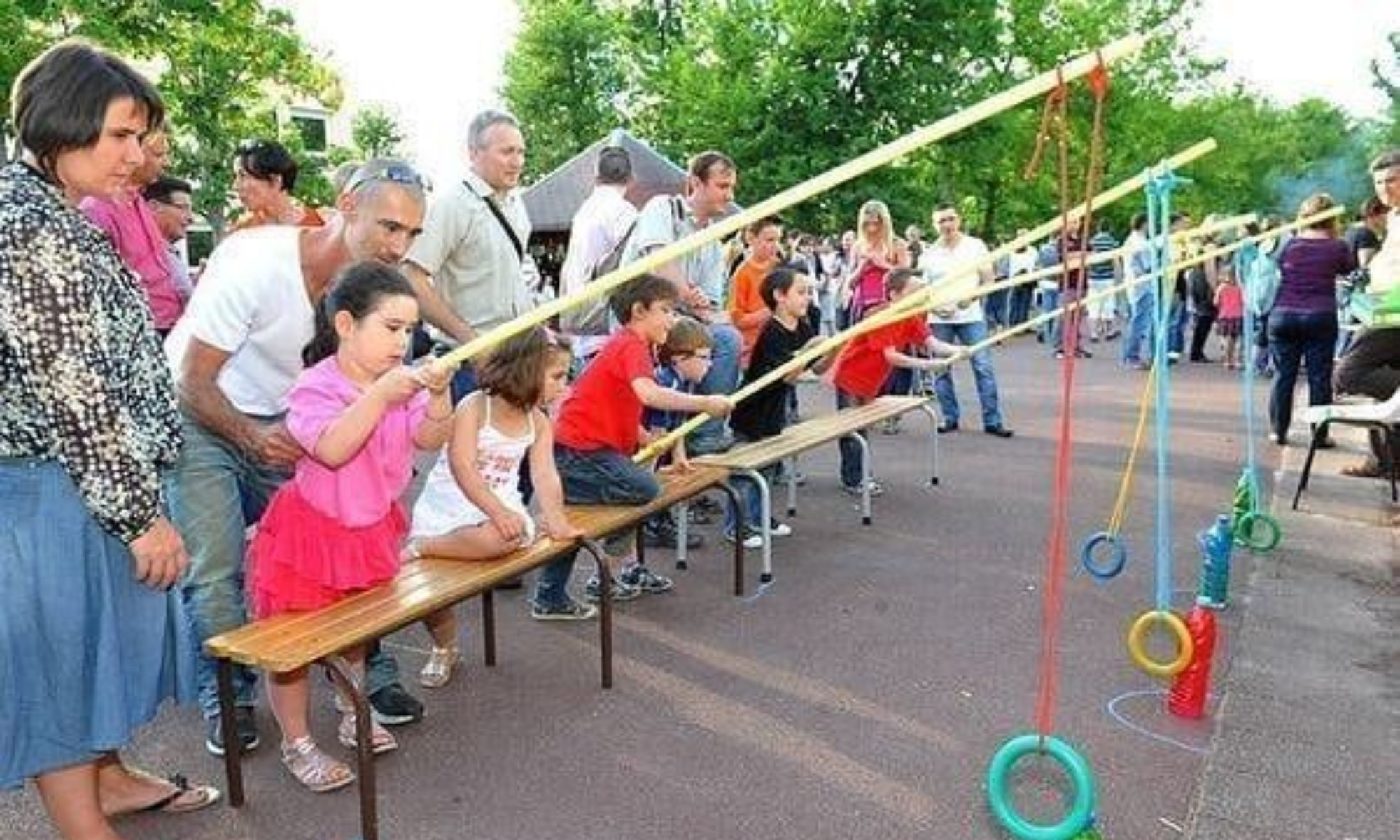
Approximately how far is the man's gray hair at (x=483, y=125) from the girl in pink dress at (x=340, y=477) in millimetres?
1712

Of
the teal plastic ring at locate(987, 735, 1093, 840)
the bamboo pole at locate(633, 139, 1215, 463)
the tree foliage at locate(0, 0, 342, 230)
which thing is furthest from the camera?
the tree foliage at locate(0, 0, 342, 230)

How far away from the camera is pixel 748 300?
755 centimetres

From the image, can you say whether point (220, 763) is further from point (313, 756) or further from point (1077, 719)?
point (1077, 719)

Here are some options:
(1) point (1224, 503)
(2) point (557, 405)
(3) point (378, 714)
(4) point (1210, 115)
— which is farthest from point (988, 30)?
(3) point (378, 714)

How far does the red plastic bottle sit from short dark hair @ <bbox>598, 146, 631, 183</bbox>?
4.05m

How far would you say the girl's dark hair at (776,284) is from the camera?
6434mm

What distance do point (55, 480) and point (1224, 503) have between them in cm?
664

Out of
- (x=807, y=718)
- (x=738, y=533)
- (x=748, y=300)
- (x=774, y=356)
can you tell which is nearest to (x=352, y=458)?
(x=807, y=718)

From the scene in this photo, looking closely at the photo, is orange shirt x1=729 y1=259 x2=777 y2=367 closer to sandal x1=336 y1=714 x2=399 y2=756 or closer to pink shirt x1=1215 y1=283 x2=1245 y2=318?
sandal x1=336 y1=714 x2=399 y2=756

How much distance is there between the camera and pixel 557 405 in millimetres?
5129

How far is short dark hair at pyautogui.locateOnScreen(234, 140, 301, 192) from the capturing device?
18.7 feet

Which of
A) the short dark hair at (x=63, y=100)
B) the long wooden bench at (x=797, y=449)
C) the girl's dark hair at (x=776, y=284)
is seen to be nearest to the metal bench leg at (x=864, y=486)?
the long wooden bench at (x=797, y=449)

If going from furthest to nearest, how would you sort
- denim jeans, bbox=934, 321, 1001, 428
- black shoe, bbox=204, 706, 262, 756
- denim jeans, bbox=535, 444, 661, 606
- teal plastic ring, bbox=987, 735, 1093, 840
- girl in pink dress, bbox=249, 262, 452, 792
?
denim jeans, bbox=934, 321, 1001, 428
denim jeans, bbox=535, 444, 661, 606
black shoe, bbox=204, 706, 262, 756
girl in pink dress, bbox=249, 262, 452, 792
teal plastic ring, bbox=987, 735, 1093, 840

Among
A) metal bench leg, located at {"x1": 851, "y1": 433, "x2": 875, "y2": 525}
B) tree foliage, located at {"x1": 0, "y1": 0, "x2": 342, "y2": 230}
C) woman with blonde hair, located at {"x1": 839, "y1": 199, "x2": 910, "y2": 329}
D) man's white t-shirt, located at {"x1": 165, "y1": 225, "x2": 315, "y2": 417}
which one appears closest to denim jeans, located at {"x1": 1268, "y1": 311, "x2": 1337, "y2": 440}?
woman with blonde hair, located at {"x1": 839, "y1": 199, "x2": 910, "y2": 329}
